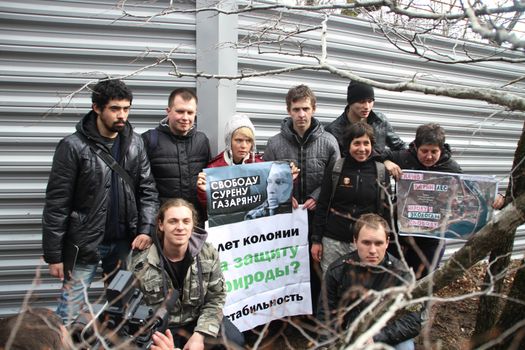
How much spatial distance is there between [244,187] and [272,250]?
618mm

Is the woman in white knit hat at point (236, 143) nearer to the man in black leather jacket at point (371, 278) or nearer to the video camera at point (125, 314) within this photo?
the man in black leather jacket at point (371, 278)

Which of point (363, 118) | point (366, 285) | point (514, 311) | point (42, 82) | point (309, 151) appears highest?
point (42, 82)

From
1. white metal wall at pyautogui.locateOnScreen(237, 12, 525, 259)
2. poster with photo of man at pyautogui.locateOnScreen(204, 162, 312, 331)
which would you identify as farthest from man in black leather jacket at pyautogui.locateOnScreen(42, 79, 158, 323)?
white metal wall at pyautogui.locateOnScreen(237, 12, 525, 259)

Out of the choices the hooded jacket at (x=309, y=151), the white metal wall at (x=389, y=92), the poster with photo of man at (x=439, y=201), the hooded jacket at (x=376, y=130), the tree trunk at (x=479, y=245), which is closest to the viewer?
the tree trunk at (x=479, y=245)

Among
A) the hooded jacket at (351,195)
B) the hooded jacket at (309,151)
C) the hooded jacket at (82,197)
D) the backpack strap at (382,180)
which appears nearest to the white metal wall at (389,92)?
the hooded jacket at (309,151)

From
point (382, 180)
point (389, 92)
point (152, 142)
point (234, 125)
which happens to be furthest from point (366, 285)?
point (389, 92)

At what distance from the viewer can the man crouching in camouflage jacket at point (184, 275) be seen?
2863 millimetres

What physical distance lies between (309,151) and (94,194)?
1733 mm

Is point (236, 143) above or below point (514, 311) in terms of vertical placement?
above

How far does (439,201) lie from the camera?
3.73 m

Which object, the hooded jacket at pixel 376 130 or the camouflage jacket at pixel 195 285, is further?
the hooded jacket at pixel 376 130

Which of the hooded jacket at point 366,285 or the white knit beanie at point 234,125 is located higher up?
the white knit beanie at point 234,125

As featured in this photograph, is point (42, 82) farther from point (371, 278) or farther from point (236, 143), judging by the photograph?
point (371, 278)

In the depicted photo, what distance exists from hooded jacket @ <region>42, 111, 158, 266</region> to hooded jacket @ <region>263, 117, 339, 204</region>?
1.23 metres
